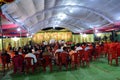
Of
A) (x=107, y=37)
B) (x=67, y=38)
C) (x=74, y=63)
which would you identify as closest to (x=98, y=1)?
(x=74, y=63)

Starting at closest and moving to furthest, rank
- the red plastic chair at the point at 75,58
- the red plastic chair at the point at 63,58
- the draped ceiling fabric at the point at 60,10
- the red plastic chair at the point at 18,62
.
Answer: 1. the red plastic chair at the point at 18,62
2. the red plastic chair at the point at 63,58
3. the red plastic chair at the point at 75,58
4. the draped ceiling fabric at the point at 60,10

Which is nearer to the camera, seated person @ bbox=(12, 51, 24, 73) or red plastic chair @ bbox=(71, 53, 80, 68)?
seated person @ bbox=(12, 51, 24, 73)

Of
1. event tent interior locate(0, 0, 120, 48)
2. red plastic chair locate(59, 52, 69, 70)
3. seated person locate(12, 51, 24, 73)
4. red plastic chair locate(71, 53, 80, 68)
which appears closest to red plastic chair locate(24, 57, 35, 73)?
seated person locate(12, 51, 24, 73)

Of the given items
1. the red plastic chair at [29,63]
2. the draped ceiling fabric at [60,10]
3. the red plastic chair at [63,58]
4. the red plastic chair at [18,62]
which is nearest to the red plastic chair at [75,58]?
the red plastic chair at [63,58]

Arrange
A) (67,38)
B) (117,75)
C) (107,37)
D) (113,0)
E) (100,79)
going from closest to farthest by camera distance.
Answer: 1. (100,79)
2. (117,75)
3. (113,0)
4. (107,37)
5. (67,38)

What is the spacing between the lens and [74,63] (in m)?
13.5

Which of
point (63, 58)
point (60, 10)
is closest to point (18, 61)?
point (63, 58)

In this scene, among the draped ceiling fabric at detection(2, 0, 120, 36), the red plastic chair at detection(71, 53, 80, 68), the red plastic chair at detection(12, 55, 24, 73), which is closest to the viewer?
the red plastic chair at detection(12, 55, 24, 73)

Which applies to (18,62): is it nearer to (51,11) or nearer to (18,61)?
(18,61)

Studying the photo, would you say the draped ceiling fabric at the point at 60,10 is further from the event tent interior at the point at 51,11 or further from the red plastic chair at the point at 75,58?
the red plastic chair at the point at 75,58

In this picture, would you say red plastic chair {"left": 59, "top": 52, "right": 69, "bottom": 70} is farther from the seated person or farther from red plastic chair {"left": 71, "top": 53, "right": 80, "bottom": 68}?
the seated person

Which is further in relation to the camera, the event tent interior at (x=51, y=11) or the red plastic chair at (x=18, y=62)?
the event tent interior at (x=51, y=11)

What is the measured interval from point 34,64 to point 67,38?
35495mm

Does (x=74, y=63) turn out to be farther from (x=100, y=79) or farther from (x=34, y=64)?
(x=100, y=79)
